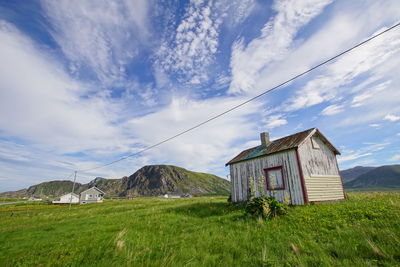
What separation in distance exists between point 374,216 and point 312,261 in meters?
5.63

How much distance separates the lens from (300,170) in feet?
45.0

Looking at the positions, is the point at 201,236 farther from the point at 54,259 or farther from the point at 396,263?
the point at 396,263

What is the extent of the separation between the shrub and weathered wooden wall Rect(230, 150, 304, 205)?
67cm

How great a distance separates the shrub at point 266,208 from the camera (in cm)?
939

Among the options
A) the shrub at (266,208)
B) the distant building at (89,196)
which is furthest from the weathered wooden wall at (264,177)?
the distant building at (89,196)

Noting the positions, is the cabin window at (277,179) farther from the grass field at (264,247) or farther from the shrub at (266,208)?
the grass field at (264,247)

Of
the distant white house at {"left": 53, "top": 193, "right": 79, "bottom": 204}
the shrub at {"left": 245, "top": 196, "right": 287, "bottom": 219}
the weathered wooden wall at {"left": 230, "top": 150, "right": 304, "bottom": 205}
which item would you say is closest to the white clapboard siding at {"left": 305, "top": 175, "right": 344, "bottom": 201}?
the weathered wooden wall at {"left": 230, "top": 150, "right": 304, "bottom": 205}

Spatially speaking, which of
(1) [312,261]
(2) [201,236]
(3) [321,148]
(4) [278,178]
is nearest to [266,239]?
(1) [312,261]

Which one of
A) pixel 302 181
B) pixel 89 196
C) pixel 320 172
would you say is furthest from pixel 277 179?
pixel 89 196

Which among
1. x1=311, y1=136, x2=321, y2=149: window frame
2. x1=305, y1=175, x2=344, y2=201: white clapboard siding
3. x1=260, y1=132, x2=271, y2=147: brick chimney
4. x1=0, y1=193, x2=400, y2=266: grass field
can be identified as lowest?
x1=0, y1=193, x2=400, y2=266: grass field

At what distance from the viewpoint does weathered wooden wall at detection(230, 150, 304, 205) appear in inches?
543

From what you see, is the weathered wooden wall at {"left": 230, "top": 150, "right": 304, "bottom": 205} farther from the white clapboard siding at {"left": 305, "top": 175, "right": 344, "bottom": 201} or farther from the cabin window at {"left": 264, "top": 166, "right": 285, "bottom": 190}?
the white clapboard siding at {"left": 305, "top": 175, "right": 344, "bottom": 201}

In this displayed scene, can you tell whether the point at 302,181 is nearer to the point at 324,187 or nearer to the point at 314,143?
the point at 324,187

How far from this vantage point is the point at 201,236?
23.8ft
